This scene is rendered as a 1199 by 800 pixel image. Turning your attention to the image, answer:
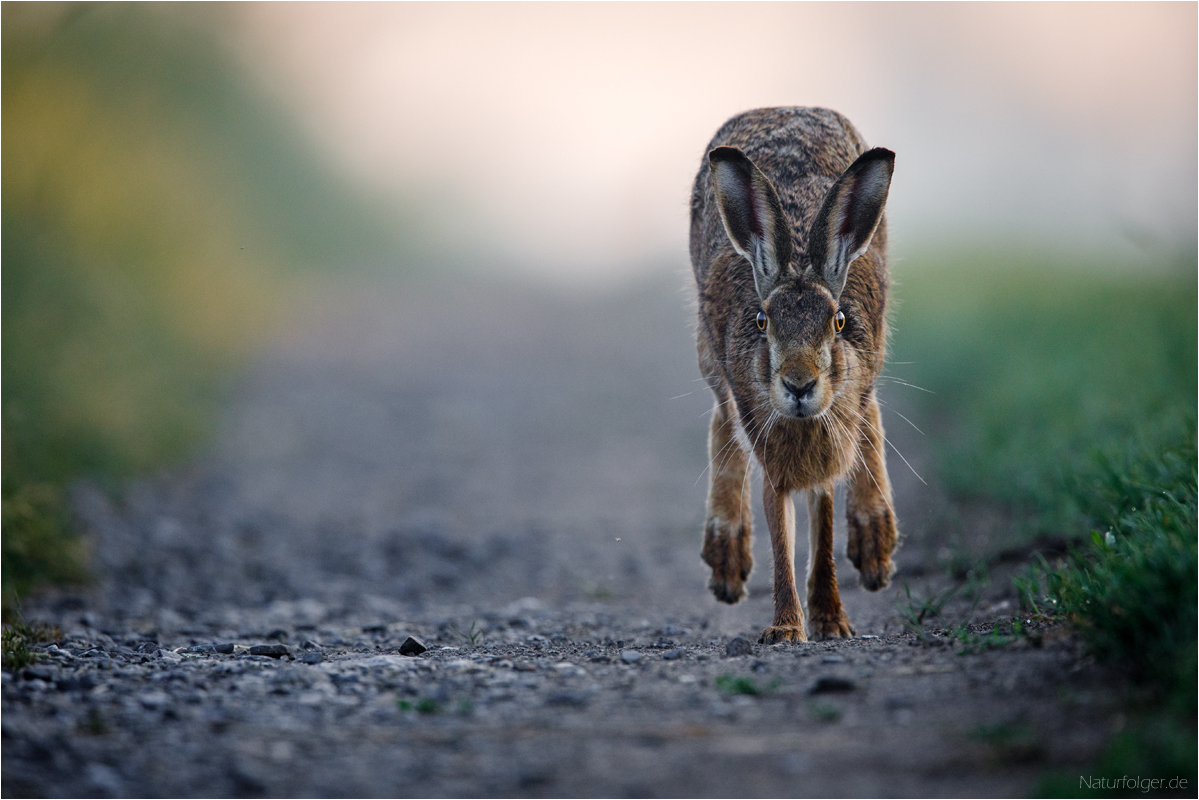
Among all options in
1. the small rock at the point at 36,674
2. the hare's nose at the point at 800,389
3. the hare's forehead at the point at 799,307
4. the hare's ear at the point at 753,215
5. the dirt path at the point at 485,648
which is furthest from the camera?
the hare's ear at the point at 753,215

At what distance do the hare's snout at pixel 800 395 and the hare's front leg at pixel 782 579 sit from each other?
66 centimetres

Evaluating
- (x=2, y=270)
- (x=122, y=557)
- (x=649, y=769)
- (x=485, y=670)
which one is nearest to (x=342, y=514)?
(x=122, y=557)

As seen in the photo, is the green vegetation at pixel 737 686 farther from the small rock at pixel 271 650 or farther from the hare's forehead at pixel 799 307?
the small rock at pixel 271 650

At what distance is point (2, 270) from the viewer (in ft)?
28.5

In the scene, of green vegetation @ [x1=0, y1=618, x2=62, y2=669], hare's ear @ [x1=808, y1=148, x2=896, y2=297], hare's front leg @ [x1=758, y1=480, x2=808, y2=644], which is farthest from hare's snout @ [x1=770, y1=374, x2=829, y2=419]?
green vegetation @ [x1=0, y1=618, x2=62, y2=669]

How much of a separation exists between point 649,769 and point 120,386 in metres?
7.75

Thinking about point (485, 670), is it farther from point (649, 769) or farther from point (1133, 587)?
point (1133, 587)

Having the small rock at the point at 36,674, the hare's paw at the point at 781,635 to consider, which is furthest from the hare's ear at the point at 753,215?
the small rock at the point at 36,674

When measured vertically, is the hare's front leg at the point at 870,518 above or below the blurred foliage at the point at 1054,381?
below

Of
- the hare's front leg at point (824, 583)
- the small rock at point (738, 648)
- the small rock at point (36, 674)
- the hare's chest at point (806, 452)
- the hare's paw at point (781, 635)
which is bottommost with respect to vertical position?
the small rock at point (36, 674)

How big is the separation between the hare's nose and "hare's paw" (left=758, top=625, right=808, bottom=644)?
100 cm

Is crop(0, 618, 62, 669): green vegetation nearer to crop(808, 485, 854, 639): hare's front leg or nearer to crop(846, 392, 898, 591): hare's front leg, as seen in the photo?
crop(808, 485, 854, 639): hare's front leg

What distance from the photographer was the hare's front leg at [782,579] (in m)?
4.32

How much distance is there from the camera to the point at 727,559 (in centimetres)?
504
